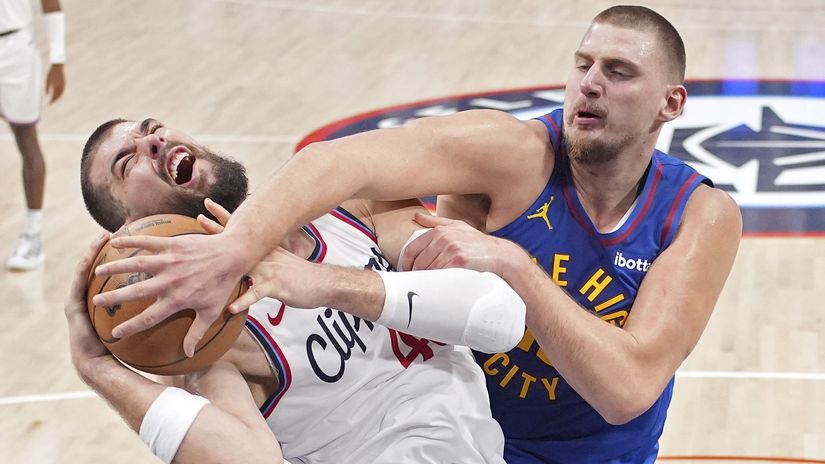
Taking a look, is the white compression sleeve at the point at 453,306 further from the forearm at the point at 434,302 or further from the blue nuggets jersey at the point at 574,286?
the blue nuggets jersey at the point at 574,286

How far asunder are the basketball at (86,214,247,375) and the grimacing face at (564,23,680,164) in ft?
3.71

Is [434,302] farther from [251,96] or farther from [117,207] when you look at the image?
[251,96]

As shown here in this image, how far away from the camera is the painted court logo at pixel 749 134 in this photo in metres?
7.03

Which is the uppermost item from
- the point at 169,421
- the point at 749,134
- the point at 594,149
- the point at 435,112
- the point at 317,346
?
the point at 594,149

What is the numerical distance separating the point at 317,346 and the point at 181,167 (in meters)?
0.64

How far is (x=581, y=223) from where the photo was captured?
3385 millimetres

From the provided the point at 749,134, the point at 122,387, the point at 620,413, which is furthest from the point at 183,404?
the point at 749,134

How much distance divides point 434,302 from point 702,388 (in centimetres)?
286

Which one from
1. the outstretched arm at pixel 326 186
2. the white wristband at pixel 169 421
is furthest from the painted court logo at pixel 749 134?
the white wristband at pixel 169 421

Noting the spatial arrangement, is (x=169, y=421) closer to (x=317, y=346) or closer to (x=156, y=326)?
(x=156, y=326)

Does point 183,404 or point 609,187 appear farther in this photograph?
point 609,187

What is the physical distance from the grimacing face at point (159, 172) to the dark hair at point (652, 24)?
45.6 inches

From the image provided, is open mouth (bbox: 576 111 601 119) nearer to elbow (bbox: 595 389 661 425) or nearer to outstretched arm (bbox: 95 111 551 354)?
outstretched arm (bbox: 95 111 551 354)

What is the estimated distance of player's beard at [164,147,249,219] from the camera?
124 inches
